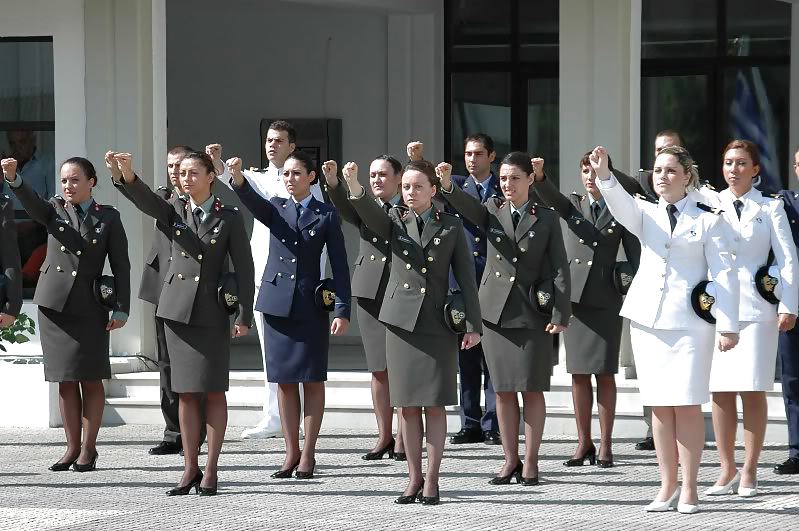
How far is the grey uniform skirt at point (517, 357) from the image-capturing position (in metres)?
8.82

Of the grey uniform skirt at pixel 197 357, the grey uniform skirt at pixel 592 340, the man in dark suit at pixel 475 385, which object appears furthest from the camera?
the man in dark suit at pixel 475 385

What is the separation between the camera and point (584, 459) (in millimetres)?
9617

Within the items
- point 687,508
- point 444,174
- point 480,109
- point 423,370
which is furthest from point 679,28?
point 687,508

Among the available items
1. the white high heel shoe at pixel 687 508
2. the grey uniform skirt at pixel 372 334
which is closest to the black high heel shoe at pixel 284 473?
the grey uniform skirt at pixel 372 334

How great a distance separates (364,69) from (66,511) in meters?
7.66

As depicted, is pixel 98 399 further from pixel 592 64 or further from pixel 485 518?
pixel 592 64

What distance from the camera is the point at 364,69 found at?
14992mm

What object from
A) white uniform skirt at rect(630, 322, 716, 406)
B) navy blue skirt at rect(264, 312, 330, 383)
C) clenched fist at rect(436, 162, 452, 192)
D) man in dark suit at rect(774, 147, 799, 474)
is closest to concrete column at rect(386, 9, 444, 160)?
navy blue skirt at rect(264, 312, 330, 383)

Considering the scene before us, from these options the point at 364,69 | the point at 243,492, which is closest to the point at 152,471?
the point at 243,492

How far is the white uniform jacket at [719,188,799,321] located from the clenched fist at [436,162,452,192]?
1447 millimetres

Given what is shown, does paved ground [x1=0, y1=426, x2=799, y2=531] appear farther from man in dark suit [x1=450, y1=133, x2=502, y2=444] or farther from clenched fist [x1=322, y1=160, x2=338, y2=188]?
clenched fist [x1=322, y1=160, x2=338, y2=188]

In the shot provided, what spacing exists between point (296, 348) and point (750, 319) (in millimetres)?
2463

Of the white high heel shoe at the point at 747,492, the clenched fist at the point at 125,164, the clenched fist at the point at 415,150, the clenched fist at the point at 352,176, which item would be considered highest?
the clenched fist at the point at 415,150

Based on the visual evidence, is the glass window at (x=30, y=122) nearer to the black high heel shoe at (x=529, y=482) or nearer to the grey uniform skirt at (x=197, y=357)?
the grey uniform skirt at (x=197, y=357)
